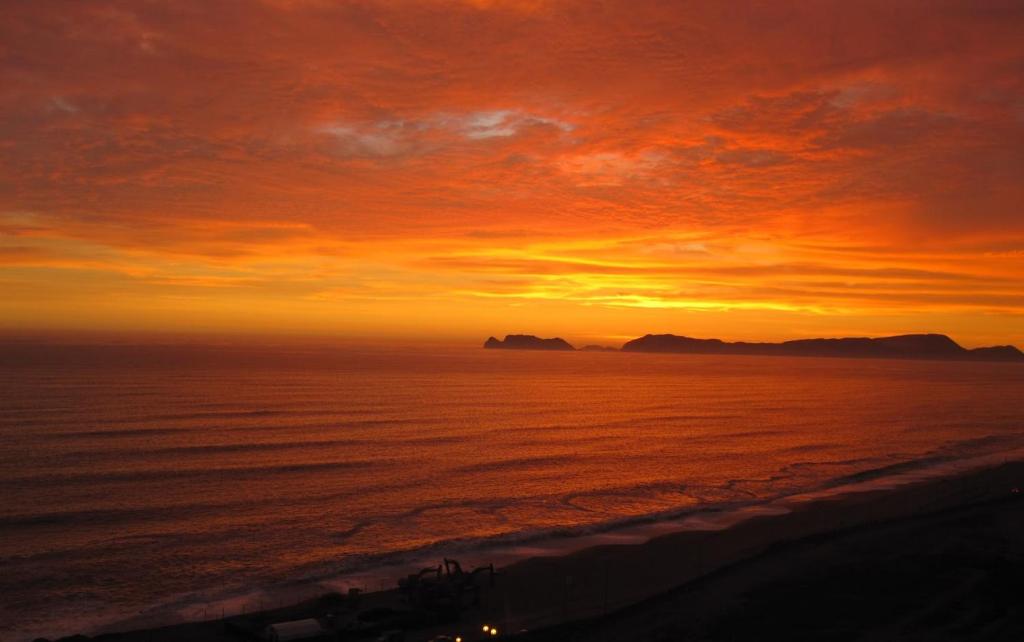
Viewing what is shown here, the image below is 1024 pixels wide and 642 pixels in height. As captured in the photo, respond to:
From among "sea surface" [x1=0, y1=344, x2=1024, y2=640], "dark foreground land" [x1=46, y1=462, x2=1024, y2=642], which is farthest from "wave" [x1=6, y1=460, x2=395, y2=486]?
"dark foreground land" [x1=46, y1=462, x2=1024, y2=642]

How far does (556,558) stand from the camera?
29.6 m

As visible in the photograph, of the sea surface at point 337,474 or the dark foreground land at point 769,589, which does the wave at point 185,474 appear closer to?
the sea surface at point 337,474

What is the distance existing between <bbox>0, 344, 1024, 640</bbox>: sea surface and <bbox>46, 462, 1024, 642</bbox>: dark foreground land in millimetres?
3347

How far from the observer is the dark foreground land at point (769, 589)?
20578 mm

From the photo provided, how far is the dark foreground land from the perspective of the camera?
2058cm

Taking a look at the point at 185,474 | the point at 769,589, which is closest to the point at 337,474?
the point at 185,474

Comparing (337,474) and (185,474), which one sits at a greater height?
(185,474)

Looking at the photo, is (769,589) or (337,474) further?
(337,474)

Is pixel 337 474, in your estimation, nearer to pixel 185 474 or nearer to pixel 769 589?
pixel 185 474

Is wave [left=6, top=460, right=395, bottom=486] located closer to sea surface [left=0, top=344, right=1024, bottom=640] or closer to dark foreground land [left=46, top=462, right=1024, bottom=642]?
sea surface [left=0, top=344, right=1024, bottom=640]

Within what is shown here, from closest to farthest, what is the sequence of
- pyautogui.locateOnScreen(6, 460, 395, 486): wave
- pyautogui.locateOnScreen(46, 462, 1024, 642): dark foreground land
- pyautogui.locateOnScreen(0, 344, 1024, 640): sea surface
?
pyautogui.locateOnScreen(46, 462, 1024, 642): dark foreground land, pyautogui.locateOnScreen(0, 344, 1024, 640): sea surface, pyautogui.locateOnScreen(6, 460, 395, 486): wave

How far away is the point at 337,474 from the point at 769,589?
2863cm

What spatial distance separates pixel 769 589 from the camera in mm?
24297

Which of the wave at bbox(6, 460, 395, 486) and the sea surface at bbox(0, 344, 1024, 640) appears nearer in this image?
the sea surface at bbox(0, 344, 1024, 640)
